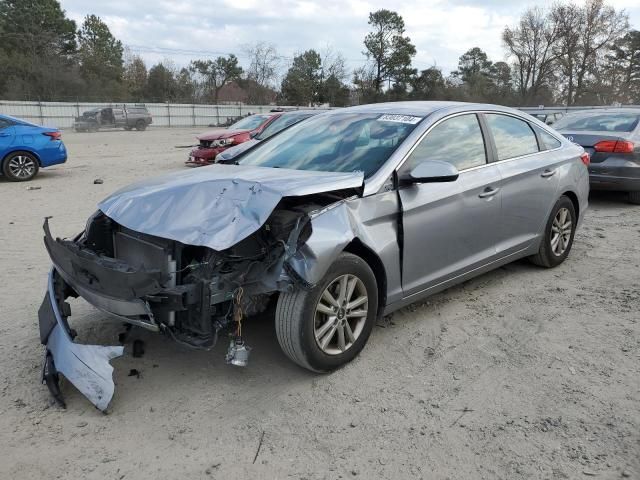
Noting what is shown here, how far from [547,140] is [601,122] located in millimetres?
4750

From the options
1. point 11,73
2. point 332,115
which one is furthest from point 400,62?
point 332,115

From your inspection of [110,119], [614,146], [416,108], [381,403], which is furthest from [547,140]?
[110,119]

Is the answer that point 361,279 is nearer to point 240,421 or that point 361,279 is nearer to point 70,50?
point 240,421

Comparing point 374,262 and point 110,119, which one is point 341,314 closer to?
point 374,262

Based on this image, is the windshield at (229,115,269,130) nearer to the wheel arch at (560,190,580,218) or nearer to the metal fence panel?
the wheel arch at (560,190,580,218)

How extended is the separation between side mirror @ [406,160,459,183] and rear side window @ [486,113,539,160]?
1.16m

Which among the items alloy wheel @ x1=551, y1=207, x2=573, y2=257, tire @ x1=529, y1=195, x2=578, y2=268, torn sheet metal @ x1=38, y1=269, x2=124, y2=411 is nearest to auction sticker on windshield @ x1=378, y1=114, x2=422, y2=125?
tire @ x1=529, y1=195, x2=578, y2=268

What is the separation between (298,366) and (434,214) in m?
1.44

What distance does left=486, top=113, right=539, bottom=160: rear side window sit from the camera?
4.68m

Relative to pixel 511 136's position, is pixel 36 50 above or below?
above

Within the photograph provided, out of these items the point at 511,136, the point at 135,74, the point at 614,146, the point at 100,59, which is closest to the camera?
the point at 511,136

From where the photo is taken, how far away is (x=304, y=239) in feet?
10.3

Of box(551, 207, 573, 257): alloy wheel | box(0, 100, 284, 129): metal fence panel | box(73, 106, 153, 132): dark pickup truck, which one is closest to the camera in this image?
box(551, 207, 573, 257): alloy wheel

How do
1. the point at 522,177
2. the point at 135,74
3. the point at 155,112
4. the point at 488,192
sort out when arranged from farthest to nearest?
the point at 135,74 → the point at 155,112 → the point at 522,177 → the point at 488,192
